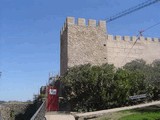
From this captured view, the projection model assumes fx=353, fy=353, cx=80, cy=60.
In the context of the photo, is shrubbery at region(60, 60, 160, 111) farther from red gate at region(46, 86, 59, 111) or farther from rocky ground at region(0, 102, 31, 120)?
rocky ground at region(0, 102, 31, 120)

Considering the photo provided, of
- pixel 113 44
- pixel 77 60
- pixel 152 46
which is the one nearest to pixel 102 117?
pixel 77 60

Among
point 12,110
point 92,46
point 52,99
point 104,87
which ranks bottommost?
point 12,110

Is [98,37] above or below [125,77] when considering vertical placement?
above

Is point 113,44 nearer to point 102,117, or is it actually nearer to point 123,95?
point 123,95

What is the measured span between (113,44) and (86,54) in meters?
4.09

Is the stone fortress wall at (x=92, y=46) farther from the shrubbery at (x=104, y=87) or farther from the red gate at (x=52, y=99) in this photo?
the shrubbery at (x=104, y=87)

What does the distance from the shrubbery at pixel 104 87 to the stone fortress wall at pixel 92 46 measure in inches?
206

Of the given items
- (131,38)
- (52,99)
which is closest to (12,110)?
(52,99)

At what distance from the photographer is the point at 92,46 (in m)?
32.2

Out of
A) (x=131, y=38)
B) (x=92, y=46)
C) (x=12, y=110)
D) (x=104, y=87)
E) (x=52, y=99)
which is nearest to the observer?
(x=104, y=87)

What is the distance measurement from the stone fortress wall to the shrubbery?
5232 millimetres

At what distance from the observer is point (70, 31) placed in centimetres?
3175

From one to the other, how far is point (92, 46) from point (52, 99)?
715 centimetres

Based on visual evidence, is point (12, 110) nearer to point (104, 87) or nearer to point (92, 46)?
point (92, 46)
